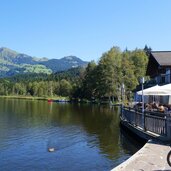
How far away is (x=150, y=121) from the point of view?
23.2 meters

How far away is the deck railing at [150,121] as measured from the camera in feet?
67.4

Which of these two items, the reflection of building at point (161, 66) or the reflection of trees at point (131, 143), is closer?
the reflection of trees at point (131, 143)

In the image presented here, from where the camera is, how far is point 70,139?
95.8 ft

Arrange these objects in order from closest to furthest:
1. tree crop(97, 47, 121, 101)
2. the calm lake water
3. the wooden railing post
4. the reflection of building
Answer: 1. the calm lake water
2. the wooden railing post
3. the reflection of building
4. tree crop(97, 47, 121, 101)

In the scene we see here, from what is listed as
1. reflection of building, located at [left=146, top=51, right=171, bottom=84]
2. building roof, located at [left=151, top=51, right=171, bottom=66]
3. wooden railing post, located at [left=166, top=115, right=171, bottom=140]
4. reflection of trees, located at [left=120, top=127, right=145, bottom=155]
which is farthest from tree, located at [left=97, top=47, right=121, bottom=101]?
wooden railing post, located at [left=166, top=115, right=171, bottom=140]

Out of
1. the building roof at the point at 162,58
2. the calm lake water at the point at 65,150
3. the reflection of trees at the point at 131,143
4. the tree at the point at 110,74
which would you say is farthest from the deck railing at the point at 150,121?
the tree at the point at 110,74

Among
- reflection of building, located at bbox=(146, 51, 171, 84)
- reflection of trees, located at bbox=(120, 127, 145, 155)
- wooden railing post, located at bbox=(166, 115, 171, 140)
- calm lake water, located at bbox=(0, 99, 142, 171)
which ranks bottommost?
calm lake water, located at bbox=(0, 99, 142, 171)

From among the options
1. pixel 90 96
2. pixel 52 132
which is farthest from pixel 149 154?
pixel 90 96

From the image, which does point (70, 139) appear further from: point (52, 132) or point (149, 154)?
point (149, 154)

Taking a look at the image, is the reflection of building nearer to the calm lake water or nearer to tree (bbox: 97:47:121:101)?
the calm lake water

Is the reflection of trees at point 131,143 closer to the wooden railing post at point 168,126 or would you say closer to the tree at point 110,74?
the wooden railing post at point 168,126

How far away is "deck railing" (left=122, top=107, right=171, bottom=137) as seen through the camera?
20.5 meters

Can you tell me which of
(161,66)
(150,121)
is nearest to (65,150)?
(150,121)

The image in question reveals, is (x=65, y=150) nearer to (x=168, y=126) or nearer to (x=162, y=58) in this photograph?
(x=168, y=126)
